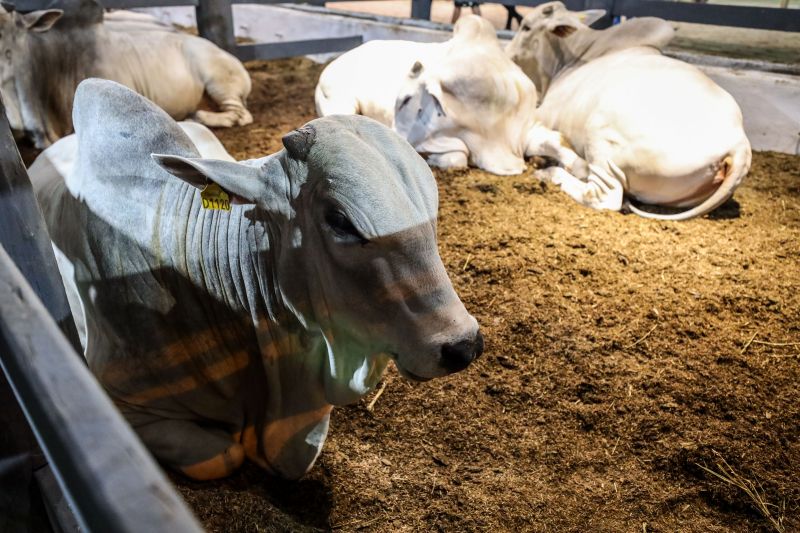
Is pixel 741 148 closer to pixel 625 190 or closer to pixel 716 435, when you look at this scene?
pixel 625 190

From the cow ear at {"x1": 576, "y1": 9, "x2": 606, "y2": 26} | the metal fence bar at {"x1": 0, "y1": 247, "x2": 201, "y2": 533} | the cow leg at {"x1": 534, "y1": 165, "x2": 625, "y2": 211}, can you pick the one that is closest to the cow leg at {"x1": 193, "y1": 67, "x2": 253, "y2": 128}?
the cow leg at {"x1": 534, "y1": 165, "x2": 625, "y2": 211}

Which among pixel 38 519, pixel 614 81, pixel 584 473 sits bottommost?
pixel 584 473

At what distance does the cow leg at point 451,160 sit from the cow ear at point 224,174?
8.72 feet

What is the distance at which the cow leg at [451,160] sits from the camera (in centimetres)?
392

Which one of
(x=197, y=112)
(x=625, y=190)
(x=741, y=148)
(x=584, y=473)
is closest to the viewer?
(x=584, y=473)

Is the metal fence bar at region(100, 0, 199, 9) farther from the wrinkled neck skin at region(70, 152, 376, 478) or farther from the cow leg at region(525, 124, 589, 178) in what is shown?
the wrinkled neck skin at region(70, 152, 376, 478)

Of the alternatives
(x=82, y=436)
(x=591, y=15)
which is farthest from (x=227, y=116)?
(x=82, y=436)

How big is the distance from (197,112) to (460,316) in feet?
13.4

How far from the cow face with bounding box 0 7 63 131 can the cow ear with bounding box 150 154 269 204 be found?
3270 millimetres

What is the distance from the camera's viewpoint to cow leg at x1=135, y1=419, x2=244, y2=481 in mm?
1649

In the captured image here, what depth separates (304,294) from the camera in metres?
1.42

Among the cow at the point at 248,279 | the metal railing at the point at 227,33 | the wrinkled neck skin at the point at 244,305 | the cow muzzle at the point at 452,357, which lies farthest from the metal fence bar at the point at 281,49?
the cow muzzle at the point at 452,357

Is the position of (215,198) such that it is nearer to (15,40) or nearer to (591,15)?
(15,40)

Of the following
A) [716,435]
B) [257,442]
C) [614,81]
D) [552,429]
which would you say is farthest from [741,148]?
[257,442]
